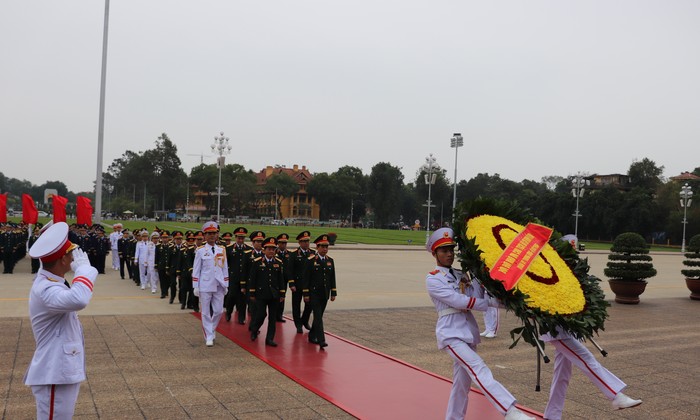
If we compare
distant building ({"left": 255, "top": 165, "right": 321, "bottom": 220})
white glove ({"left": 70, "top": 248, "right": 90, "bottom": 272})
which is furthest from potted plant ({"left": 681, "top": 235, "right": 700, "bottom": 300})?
distant building ({"left": 255, "top": 165, "right": 321, "bottom": 220})

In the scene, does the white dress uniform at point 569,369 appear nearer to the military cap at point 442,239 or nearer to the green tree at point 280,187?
the military cap at point 442,239

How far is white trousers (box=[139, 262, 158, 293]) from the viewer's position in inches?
558

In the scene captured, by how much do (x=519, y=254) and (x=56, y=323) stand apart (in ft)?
11.4

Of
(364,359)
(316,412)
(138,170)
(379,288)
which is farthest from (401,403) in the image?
(138,170)

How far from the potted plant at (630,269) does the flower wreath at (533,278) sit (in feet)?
36.8

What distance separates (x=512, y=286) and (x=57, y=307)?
321cm

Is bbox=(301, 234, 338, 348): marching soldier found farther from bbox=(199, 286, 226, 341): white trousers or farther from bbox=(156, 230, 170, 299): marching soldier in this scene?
bbox=(156, 230, 170, 299): marching soldier

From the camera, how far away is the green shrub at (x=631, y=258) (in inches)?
578

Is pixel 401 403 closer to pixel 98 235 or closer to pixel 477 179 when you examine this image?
pixel 98 235

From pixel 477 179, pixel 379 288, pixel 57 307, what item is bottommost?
pixel 379 288

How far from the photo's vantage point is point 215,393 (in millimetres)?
5957

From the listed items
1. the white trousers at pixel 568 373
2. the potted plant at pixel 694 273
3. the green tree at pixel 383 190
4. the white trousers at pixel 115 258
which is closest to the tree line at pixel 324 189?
the green tree at pixel 383 190

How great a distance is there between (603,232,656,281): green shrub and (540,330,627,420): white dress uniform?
10.9 m

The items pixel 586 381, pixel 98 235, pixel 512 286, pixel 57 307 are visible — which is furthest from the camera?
pixel 98 235
